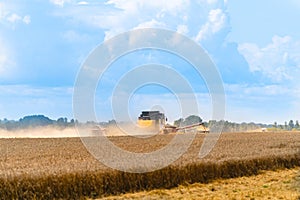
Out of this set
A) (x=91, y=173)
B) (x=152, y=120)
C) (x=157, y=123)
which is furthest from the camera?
(x=157, y=123)

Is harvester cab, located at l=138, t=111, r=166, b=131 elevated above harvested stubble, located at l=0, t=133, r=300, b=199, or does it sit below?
above

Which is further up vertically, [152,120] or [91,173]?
[152,120]

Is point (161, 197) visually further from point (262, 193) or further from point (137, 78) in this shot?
point (137, 78)

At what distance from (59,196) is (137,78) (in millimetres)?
6072

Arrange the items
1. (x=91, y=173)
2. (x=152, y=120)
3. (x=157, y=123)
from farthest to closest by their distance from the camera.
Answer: (x=157, y=123) → (x=152, y=120) → (x=91, y=173)

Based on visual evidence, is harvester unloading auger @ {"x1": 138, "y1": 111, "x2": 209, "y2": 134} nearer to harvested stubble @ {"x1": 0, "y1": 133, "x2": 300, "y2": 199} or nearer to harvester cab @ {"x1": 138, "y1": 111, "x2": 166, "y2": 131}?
harvester cab @ {"x1": 138, "y1": 111, "x2": 166, "y2": 131}

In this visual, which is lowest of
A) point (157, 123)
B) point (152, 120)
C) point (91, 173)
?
Answer: point (91, 173)

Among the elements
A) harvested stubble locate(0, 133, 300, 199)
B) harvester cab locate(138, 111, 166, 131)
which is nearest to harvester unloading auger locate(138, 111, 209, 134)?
harvester cab locate(138, 111, 166, 131)

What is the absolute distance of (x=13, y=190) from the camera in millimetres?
13836

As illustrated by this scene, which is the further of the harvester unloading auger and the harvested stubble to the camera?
the harvester unloading auger

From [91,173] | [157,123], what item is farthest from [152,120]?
[91,173]

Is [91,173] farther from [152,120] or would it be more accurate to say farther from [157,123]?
[157,123]

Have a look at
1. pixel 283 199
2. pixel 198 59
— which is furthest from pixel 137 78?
pixel 283 199

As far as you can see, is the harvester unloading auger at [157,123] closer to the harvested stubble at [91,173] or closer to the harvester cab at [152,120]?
the harvester cab at [152,120]
